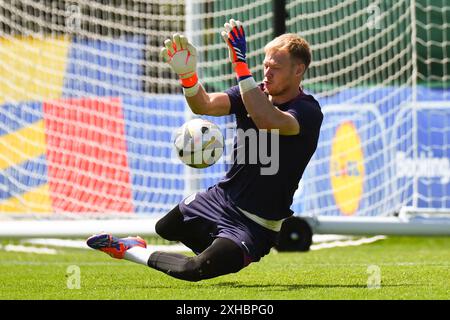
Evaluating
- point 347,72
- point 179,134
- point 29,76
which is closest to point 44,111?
point 29,76

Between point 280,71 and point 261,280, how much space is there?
1.47 meters

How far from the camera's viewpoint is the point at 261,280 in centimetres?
708

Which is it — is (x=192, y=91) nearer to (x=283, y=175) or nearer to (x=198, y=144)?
(x=198, y=144)

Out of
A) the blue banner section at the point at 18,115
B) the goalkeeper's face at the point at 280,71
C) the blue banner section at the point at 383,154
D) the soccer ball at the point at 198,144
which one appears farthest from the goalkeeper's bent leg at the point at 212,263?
the blue banner section at the point at 18,115

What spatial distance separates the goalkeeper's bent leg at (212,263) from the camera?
627 cm

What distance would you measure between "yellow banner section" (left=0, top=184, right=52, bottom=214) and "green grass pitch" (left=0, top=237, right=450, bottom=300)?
7.12 ft

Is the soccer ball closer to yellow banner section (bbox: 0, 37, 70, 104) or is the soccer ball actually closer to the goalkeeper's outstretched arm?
the goalkeeper's outstretched arm

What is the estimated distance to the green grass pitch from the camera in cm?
600

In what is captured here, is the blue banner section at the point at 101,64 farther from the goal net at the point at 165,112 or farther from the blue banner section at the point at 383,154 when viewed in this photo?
the blue banner section at the point at 383,154

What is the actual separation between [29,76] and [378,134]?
158 inches

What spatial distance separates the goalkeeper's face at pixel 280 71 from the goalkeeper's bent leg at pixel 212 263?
3.41ft

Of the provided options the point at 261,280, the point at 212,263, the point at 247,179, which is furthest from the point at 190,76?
the point at 261,280

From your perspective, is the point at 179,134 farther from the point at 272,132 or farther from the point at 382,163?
the point at 382,163

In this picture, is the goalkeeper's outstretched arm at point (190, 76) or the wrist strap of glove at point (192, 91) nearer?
the goalkeeper's outstretched arm at point (190, 76)
